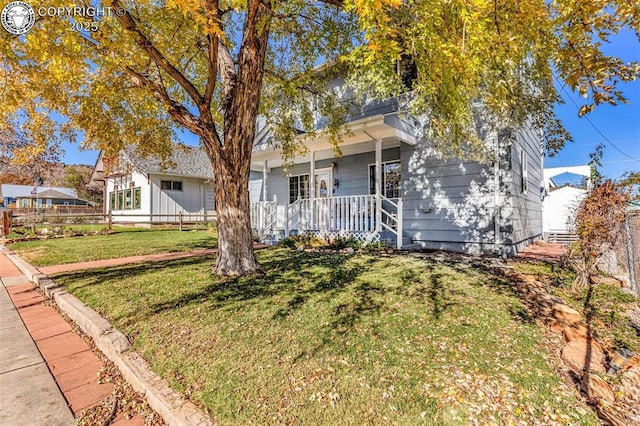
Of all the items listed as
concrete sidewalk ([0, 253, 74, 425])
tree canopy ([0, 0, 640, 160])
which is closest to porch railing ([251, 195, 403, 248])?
tree canopy ([0, 0, 640, 160])

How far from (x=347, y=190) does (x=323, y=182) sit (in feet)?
4.08

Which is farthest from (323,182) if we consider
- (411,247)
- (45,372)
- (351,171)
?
(45,372)

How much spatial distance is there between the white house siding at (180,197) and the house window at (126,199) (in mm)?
1451

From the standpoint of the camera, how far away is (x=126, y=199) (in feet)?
70.7

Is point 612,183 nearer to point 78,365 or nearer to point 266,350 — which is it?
point 266,350

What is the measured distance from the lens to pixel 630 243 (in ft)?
16.9

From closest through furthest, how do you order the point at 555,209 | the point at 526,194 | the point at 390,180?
the point at 526,194
the point at 390,180
the point at 555,209

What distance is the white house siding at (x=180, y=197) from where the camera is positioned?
1939 cm

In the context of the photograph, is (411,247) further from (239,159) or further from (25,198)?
(25,198)

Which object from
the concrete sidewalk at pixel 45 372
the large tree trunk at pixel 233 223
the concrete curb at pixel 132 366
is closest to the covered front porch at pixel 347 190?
the large tree trunk at pixel 233 223

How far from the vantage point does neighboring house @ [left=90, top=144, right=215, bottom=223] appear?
19.2 m

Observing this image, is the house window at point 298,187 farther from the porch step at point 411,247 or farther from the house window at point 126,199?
the house window at point 126,199

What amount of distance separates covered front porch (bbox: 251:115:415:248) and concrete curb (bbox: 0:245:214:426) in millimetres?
6172

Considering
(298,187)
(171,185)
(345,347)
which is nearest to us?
(345,347)
